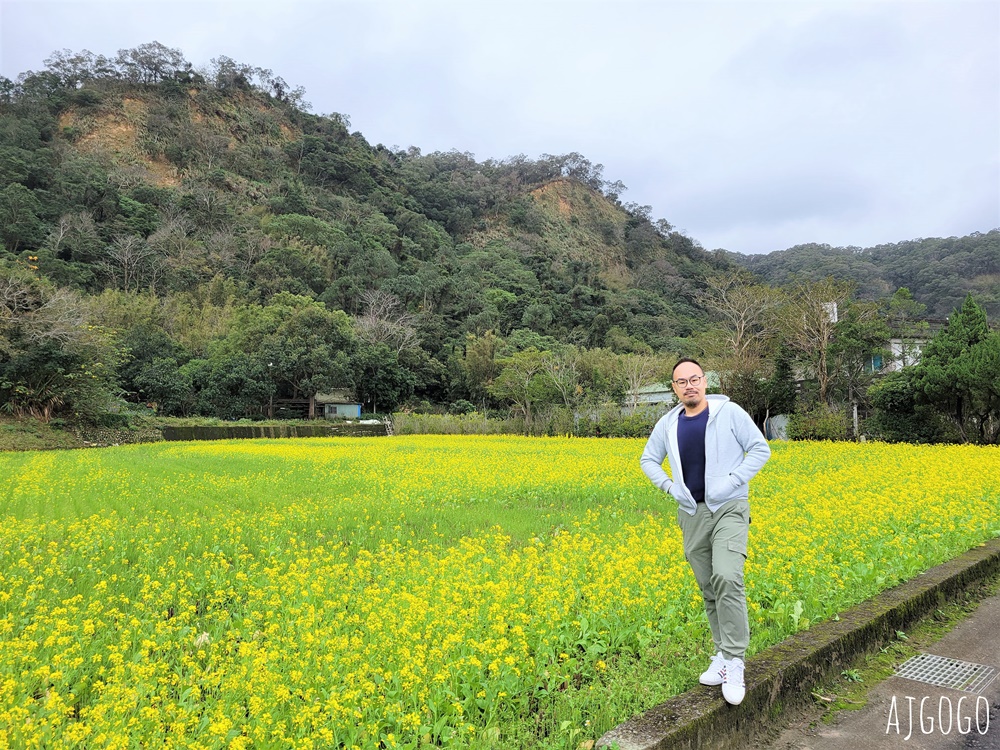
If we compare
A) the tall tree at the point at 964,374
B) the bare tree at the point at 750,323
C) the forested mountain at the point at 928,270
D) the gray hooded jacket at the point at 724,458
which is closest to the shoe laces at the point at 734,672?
Answer: the gray hooded jacket at the point at 724,458

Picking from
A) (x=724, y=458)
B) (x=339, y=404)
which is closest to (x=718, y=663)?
A: (x=724, y=458)

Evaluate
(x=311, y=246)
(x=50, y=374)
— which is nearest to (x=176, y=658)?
(x=50, y=374)

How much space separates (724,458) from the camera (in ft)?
9.83

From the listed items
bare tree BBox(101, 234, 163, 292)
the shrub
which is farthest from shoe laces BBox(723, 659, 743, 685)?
bare tree BBox(101, 234, 163, 292)

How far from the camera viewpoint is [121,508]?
8078 mm

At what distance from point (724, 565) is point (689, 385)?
34.8 inches

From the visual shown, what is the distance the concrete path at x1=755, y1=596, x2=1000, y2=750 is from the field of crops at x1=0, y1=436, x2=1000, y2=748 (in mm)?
565

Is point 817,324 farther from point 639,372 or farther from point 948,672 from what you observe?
point 948,672

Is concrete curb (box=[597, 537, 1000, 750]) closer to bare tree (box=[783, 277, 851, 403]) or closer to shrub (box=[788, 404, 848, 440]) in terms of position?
shrub (box=[788, 404, 848, 440])

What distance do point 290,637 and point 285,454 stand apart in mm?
14920

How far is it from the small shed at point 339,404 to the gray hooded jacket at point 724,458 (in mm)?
39952

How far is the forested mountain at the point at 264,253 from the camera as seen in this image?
36594 mm

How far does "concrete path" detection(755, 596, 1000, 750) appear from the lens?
9.21 feet

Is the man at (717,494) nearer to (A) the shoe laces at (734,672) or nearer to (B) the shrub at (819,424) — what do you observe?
(A) the shoe laces at (734,672)
